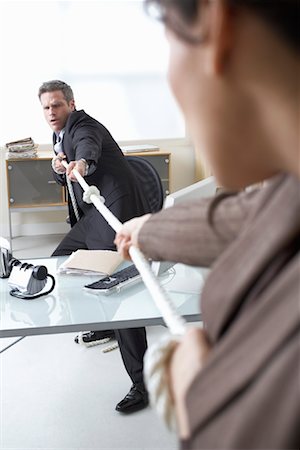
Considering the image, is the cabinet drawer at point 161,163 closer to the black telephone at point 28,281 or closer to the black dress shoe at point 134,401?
the black dress shoe at point 134,401

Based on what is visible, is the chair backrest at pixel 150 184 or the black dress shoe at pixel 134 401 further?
the chair backrest at pixel 150 184

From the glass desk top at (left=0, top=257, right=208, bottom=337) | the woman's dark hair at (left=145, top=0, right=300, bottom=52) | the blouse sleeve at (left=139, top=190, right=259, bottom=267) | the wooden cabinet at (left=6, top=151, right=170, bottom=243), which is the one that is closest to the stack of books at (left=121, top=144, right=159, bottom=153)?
the wooden cabinet at (left=6, top=151, right=170, bottom=243)

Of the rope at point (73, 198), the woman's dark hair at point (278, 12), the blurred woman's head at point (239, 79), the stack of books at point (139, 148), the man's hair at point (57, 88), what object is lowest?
the stack of books at point (139, 148)

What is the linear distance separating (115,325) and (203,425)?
3.96 ft

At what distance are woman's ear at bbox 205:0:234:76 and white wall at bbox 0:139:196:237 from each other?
4928 millimetres

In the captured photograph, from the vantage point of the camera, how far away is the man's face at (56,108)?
3.16 metres

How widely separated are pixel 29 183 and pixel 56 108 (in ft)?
6.24

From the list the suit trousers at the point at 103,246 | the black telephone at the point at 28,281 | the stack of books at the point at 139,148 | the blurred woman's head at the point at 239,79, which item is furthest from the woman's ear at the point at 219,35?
the stack of books at the point at 139,148

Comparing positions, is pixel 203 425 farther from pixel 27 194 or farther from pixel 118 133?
pixel 118 133

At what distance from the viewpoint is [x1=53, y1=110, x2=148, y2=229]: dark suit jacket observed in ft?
9.72

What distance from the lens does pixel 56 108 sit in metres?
3.16

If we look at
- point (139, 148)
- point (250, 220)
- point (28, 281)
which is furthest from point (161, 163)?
point (250, 220)

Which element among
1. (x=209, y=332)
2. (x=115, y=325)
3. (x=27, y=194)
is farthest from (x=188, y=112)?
(x=27, y=194)

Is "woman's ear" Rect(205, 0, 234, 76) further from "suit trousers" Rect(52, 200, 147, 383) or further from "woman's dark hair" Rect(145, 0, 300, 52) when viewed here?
"suit trousers" Rect(52, 200, 147, 383)
